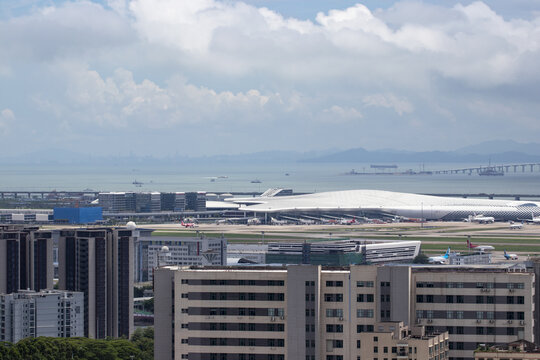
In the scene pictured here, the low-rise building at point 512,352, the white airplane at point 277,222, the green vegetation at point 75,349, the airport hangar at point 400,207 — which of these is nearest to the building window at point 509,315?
the low-rise building at point 512,352

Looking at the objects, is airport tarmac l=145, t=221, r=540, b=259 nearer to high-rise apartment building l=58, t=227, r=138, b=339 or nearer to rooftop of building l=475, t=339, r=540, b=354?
high-rise apartment building l=58, t=227, r=138, b=339

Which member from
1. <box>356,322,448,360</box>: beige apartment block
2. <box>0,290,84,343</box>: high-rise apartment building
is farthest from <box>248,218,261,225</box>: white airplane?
<box>356,322,448,360</box>: beige apartment block

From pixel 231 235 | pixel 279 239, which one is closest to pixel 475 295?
pixel 279 239

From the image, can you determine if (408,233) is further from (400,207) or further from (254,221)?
(400,207)

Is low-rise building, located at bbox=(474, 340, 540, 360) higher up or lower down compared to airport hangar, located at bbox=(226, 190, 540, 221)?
lower down

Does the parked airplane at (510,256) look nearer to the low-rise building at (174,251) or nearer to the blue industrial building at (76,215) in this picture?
the low-rise building at (174,251)

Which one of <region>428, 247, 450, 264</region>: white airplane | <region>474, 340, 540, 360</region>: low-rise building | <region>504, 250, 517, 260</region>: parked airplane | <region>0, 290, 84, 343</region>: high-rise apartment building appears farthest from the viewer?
<region>504, 250, 517, 260</region>: parked airplane

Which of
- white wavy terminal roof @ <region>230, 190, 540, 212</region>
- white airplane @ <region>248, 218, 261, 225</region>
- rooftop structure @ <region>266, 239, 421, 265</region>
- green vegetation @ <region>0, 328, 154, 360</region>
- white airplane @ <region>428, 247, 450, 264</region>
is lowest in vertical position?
green vegetation @ <region>0, 328, 154, 360</region>
